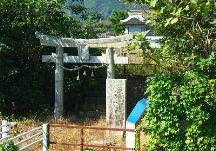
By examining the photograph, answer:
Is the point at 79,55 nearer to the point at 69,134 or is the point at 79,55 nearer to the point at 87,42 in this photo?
the point at 87,42

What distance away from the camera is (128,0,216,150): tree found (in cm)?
941

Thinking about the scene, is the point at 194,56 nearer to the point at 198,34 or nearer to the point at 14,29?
the point at 198,34

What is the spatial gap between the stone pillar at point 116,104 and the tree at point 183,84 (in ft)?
12.8

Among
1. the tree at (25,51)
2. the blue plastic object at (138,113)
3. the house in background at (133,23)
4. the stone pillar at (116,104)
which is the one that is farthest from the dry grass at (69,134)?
the house in background at (133,23)

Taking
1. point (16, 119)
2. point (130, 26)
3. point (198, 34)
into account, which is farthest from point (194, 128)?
point (130, 26)

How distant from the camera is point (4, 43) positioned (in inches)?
646

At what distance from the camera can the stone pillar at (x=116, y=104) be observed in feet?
47.0

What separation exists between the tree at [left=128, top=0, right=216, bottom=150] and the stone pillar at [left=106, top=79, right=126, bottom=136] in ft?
12.8

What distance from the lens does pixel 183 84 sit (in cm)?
985

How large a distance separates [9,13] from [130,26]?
→ 116 feet

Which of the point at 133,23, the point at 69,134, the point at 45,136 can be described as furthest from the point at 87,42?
the point at 133,23

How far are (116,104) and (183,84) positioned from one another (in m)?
4.82

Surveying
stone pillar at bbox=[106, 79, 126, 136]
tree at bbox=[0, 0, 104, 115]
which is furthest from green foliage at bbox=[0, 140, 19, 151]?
tree at bbox=[0, 0, 104, 115]

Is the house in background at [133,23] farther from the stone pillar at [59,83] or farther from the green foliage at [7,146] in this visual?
the green foliage at [7,146]
